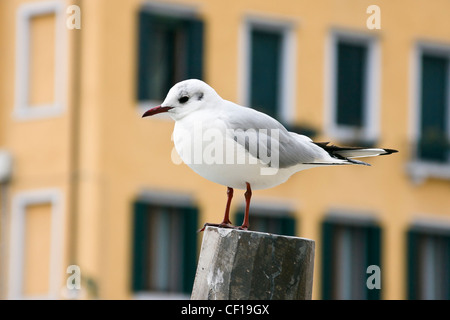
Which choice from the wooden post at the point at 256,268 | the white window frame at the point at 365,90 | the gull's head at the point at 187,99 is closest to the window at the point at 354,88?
the white window frame at the point at 365,90

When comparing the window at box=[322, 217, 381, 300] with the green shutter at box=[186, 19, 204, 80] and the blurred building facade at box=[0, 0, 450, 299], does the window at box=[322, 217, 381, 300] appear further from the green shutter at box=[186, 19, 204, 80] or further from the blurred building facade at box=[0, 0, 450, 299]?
the green shutter at box=[186, 19, 204, 80]

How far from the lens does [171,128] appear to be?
2217 centimetres

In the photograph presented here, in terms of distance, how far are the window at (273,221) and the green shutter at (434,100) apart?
10.2ft

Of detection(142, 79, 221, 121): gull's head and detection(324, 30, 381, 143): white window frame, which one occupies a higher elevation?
detection(324, 30, 381, 143): white window frame

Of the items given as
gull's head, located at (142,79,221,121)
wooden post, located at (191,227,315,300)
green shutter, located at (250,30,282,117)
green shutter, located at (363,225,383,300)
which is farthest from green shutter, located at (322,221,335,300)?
wooden post, located at (191,227,315,300)

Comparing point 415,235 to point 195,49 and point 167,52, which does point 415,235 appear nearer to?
point 195,49

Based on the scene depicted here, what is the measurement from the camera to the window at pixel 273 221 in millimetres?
23114

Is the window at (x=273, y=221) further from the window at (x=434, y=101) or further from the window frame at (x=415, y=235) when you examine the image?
the window at (x=434, y=101)

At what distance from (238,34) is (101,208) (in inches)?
156

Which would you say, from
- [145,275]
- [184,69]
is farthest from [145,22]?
[145,275]

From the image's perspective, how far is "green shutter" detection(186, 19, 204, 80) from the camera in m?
22.6

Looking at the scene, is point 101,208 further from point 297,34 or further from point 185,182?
point 297,34

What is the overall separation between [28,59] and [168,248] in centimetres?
395

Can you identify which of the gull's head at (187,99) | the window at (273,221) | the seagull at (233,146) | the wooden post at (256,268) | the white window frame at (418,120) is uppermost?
the white window frame at (418,120)
